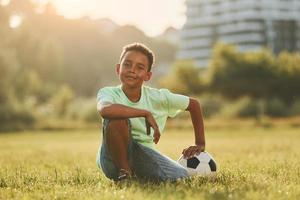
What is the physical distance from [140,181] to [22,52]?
78280 millimetres

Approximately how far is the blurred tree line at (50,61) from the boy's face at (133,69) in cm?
3730

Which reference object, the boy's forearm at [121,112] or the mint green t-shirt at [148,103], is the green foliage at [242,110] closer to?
the mint green t-shirt at [148,103]

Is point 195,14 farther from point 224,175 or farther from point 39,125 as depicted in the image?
point 224,175

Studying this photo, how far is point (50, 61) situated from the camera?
9169cm

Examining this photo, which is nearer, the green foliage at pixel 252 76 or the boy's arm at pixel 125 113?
the boy's arm at pixel 125 113

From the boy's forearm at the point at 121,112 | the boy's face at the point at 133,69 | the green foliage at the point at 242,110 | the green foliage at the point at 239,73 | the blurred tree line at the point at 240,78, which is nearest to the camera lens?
the boy's forearm at the point at 121,112

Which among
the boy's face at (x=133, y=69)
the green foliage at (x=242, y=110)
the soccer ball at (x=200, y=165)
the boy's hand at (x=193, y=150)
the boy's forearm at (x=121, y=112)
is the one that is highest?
the boy's face at (x=133, y=69)

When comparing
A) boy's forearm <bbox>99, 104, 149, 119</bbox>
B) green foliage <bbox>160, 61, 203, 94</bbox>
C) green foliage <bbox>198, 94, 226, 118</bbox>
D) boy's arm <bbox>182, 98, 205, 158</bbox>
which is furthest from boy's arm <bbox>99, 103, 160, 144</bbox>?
green foliage <bbox>160, 61, 203, 94</bbox>

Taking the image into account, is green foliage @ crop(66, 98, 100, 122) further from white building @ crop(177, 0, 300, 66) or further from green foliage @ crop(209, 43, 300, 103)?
white building @ crop(177, 0, 300, 66)

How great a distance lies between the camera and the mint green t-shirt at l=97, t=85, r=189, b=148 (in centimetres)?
650

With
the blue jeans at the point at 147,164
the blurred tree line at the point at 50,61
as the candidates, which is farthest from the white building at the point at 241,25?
the blue jeans at the point at 147,164

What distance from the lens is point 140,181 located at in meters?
6.50

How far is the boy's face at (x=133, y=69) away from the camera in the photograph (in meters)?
6.45

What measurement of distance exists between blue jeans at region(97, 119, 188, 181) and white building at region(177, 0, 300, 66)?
13490cm
